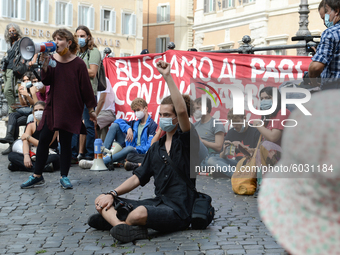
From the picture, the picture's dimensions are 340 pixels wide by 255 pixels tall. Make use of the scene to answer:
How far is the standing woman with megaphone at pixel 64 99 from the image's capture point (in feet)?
21.9

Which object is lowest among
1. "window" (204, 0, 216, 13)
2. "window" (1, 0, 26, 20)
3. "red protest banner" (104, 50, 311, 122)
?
"red protest banner" (104, 50, 311, 122)

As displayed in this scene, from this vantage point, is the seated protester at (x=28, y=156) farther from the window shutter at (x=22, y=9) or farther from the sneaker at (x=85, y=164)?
the window shutter at (x=22, y=9)

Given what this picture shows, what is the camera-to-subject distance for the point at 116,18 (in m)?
48.9

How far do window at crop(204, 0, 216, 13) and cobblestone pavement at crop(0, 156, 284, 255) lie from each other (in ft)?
99.9

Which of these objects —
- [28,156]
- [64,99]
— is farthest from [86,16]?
[64,99]

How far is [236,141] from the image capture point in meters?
7.45

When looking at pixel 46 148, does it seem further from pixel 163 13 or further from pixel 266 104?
pixel 163 13

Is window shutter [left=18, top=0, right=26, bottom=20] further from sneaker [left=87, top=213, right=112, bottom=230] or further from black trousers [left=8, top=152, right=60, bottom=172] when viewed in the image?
sneaker [left=87, top=213, right=112, bottom=230]

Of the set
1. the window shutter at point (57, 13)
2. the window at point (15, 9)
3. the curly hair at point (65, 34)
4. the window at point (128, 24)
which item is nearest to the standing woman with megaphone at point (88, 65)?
the curly hair at point (65, 34)

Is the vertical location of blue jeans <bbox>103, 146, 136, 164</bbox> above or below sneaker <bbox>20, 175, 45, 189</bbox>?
above

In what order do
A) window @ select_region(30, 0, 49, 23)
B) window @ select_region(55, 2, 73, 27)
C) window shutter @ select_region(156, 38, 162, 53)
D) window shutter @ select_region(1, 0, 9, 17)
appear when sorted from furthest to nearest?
1. window shutter @ select_region(156, 38, 162, 53)
2. window @ select_region(55, 2, 73, 27)
3. window @ select_region(30, 0, 49, 23)
4. window shutter @ select_region(1, 0, 9, 17)

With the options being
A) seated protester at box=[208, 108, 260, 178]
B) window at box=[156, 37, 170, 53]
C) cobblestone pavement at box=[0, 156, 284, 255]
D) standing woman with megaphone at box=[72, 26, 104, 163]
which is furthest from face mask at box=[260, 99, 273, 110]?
window at box=[156, 37, 170, 53]

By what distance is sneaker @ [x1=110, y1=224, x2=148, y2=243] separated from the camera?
163 inches

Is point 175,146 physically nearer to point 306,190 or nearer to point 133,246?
point 133,246
